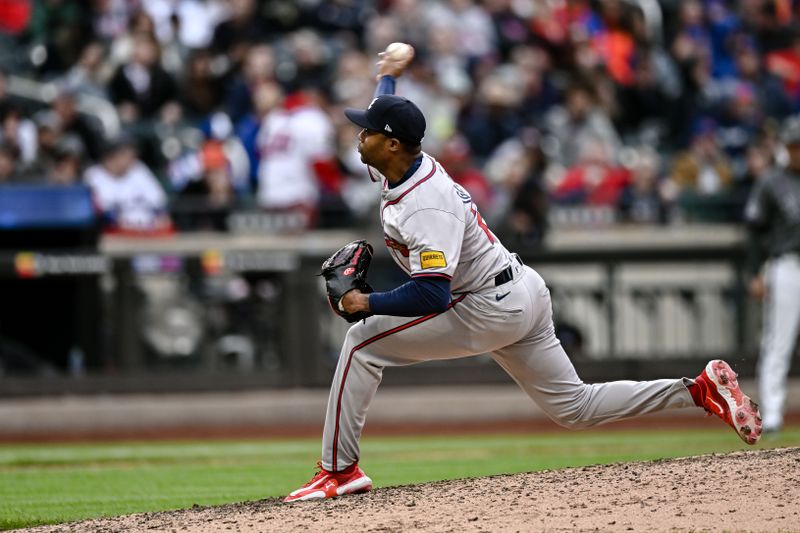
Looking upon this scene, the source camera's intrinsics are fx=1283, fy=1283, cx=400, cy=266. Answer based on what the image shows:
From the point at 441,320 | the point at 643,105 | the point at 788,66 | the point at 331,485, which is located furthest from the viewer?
the point at 788,66

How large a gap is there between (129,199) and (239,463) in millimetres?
4373

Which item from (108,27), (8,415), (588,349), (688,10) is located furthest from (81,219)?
(688,10)

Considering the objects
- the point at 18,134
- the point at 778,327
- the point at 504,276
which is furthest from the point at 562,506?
the point at 18,134

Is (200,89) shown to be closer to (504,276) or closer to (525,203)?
(525,203)

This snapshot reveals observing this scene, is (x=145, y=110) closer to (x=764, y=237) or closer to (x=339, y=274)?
(x=764, y=237)

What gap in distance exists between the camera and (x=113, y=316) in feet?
39.2

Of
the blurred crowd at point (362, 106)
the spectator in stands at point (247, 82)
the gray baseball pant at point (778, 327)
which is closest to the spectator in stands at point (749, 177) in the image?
the blurred crowd at point (362, 106)

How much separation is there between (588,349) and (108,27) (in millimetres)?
6717

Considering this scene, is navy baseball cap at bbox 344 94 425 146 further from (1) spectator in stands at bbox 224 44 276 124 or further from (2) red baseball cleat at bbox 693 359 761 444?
(1) spectator in stands at bbox 224 44 276 124

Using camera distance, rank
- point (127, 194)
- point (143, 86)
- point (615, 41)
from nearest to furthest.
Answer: point (127, 194), point (143, 86), point (615, 41)

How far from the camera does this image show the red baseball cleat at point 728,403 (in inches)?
239

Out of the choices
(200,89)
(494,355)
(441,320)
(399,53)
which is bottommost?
(494,355)

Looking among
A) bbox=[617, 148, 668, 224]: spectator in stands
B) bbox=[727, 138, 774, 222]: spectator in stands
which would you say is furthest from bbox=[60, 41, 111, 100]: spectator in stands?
bbox=[727, 138, 774, 222]: spectator in stands

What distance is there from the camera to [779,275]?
380 inches
